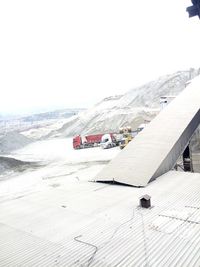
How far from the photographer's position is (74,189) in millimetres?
18531

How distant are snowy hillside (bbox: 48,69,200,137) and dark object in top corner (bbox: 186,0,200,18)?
177 ft

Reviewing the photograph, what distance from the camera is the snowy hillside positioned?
6800cm

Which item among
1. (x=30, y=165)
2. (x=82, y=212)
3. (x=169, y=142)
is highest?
(x=169, y=142)

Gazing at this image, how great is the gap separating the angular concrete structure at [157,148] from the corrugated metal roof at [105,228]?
1.37 m

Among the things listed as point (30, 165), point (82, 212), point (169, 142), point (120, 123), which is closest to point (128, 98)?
point (120, 123)

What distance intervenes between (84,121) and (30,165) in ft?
Answer: 139

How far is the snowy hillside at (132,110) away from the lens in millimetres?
68000

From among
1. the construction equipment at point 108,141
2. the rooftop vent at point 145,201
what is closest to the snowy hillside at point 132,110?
the construction equipment at point 108,141

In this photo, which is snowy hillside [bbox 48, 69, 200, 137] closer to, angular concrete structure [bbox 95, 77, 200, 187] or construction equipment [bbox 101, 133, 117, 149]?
construction equipment [bbox 101, 133, 117, 149]

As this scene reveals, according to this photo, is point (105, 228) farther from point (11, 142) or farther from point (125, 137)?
point (11, 142)

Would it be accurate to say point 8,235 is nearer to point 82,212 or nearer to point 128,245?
point 82,212

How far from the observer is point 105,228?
1205cm

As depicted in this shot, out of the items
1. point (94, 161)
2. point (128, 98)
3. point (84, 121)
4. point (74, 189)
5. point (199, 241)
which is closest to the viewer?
point (199, 241)

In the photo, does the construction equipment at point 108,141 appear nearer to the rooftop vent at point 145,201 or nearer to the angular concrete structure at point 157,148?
the angular concrete structure at point 157,148
